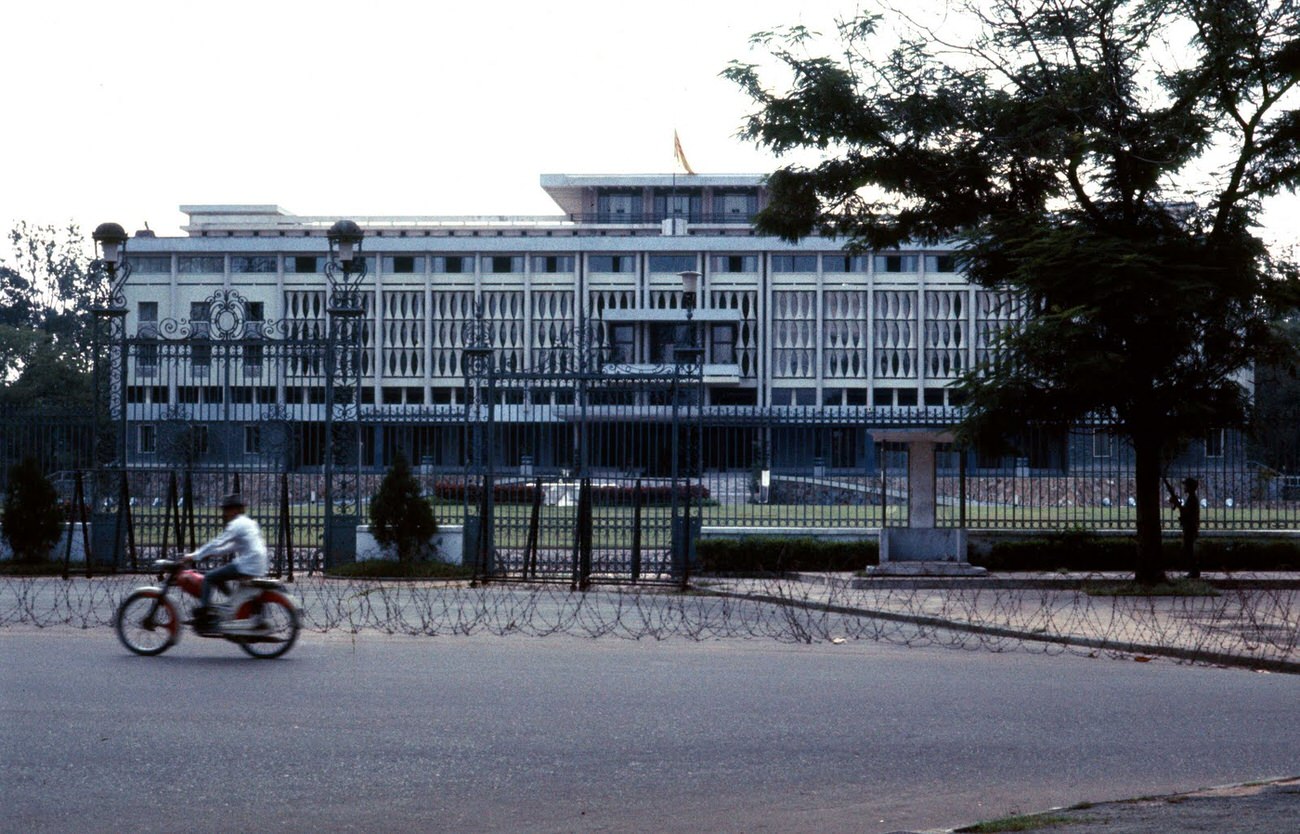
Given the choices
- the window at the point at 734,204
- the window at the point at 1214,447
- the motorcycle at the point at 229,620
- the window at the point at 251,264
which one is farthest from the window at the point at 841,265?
the motorcycle at the point at 229,620

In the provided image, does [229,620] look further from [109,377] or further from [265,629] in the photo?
[109,377]

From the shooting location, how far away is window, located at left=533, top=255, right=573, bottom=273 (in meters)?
84.6

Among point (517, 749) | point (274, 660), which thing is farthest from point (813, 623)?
point (517, 749)

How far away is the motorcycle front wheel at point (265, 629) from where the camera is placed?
13367 millimetres

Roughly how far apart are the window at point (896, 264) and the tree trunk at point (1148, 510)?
60.9m

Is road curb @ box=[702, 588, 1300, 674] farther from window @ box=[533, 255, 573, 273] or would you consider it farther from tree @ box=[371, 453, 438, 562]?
window @ box=[533, 255, 573, 273]

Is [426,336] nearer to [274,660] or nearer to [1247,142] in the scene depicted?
[1247,142]

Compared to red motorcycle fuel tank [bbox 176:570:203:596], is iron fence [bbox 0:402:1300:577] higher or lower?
higher

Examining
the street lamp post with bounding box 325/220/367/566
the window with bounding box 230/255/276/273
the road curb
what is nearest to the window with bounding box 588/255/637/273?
the window with bounding box 230/255/276/273

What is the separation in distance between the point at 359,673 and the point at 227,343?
1275 cm

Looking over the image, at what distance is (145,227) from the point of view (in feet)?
291

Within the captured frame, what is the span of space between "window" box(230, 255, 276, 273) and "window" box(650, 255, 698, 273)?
19.8m

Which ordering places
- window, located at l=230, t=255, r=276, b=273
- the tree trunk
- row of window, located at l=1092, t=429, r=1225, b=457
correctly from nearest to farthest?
1. the tree trunk
2. row of window, located at l=1092, t=429, r=1225, b=457
3. window, located at l=230, t=255, r=276, b=273

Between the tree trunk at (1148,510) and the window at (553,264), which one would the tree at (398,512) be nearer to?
the tree trunk at (1148,510)
